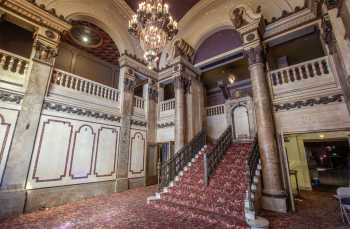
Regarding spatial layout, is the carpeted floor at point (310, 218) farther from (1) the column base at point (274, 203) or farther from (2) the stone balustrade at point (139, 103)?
(2) the stone balustrade at point (139, 103)

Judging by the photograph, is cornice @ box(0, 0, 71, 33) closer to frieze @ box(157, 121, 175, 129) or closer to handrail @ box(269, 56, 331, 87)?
frieze @ box(157, 121, 175, 129)

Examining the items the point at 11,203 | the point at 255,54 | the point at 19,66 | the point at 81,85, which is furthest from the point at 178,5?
the point at 11,203

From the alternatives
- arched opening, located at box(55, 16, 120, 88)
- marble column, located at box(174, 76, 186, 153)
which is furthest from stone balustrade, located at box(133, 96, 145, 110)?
arched opening, located at box(55, 16, 120, 88)

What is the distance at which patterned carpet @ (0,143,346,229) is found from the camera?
127 inches

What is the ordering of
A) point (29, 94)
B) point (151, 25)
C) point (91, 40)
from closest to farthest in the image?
point (151, 25) → point (29, 94) → point (91, 40)

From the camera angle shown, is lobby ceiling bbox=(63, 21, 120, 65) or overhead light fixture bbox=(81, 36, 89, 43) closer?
lobby ceiling bbox=(63, 21, 120, 65)

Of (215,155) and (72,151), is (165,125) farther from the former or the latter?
(72,151)

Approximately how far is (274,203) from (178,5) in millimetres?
8587

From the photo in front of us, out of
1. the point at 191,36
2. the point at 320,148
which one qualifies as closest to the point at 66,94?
the point at 191,36

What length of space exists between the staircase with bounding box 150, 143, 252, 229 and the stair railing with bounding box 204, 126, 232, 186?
0.46 ft

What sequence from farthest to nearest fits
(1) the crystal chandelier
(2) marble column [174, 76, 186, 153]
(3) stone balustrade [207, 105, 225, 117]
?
(3) stone balustrade [207, 105, 225, 117], (2) marble column [174, 76, 186, 153], (1) the crystal chandelier

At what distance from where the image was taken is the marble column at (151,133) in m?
7.77

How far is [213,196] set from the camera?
3908 mm

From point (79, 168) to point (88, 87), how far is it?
2.97 metres
